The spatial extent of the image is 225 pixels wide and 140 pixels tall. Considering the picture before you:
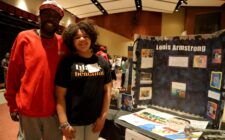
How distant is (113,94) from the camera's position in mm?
2422

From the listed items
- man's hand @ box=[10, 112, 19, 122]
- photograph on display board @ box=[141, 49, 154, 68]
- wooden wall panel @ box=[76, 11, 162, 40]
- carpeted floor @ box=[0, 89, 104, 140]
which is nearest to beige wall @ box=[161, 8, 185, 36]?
wooden wall panel @ box=[76, 11, 162, 40]

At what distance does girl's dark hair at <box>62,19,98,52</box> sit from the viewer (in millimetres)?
1447

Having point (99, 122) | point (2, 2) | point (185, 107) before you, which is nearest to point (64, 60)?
point (99, 122)

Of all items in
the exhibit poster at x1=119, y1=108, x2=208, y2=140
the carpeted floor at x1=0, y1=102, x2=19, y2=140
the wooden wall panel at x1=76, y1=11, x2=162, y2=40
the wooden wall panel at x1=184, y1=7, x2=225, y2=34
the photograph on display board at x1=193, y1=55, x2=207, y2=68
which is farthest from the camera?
the wooden wall panel at x1=76, y1=11, x2=162, y2=40

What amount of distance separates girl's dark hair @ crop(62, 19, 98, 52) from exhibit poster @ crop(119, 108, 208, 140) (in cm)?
70

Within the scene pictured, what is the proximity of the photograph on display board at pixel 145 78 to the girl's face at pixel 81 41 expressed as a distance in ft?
2.28

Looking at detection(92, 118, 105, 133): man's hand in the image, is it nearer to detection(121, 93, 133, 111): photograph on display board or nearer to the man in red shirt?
the man in red shirt

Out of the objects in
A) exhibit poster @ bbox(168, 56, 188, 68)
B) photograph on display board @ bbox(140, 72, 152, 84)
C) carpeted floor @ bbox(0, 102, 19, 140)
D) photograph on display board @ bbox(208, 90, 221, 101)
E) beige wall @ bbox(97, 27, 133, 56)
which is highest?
beige wall @ bbox(97, 27, 133, 56)

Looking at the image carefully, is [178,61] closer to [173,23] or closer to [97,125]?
A: [97,125]

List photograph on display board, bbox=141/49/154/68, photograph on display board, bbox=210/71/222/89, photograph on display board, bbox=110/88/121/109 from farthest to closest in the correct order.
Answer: photograph on display board, bbox=110/88/121/109 → photograph on display board, bbox=141/49/154/68 → photograph on display board, bbox=210/71/222/89

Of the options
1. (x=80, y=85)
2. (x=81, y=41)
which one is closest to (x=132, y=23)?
(x=81, y=41)

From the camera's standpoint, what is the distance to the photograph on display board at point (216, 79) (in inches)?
57.9

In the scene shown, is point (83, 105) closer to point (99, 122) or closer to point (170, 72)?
point (99, 122)

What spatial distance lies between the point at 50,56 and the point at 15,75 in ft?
0.98
